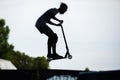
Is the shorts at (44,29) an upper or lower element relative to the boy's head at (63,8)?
lower

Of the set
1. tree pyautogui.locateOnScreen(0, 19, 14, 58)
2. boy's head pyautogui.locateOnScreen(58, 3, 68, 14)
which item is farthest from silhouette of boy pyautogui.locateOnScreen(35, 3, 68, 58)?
tree pyautogui.locateOnScreen(0, 19, 14, 58)

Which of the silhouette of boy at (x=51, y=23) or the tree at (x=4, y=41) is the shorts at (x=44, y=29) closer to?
the silhouette of boy at (x=51, y=23)

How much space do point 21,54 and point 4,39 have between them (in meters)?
29.6

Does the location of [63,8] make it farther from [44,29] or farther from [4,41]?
[4,41]

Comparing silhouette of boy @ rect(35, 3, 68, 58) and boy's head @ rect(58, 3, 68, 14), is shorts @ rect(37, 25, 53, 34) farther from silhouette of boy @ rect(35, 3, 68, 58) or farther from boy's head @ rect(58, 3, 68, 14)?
boy's head @ rect(58, 3, 68, 14)

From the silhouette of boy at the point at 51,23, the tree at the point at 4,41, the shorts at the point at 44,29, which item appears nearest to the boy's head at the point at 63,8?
the silhouette of boy at the point at 51,23

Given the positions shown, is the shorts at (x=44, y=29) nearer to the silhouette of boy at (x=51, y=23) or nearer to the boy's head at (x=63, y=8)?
the silhouette of boy at (x=51, y=23)

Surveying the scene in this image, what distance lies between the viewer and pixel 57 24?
1059 cm

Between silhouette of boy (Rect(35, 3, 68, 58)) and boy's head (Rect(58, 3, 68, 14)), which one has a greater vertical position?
boy's head (Rect(58, 3, 68, 14))

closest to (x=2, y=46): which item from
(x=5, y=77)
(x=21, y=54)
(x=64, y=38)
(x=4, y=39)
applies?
(x=4, y=39)

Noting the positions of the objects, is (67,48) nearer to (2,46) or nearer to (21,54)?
(2,46)

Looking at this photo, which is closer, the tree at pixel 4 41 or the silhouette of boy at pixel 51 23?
the silhouette of boy at pixel 51 23

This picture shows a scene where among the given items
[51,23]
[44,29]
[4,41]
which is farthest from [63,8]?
[4,41]

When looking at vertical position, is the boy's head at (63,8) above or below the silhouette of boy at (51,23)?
above
